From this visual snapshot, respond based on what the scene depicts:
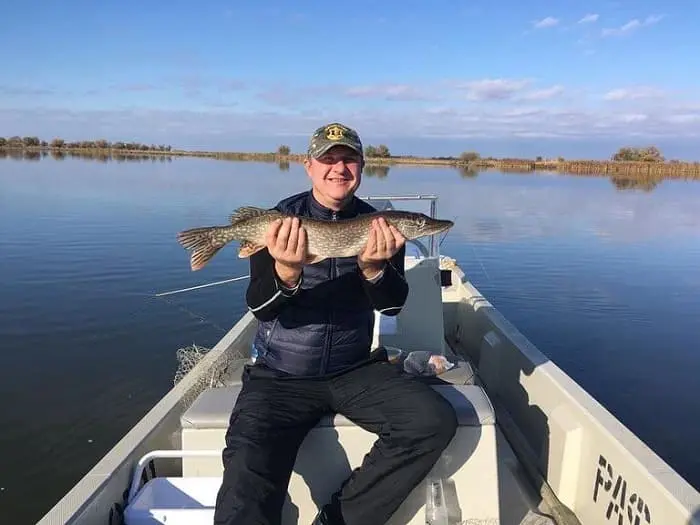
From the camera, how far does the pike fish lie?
3072 mm

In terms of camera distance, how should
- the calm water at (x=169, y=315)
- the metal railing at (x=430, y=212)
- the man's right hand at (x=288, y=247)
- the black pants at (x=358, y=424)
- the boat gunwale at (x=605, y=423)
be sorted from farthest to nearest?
the metal railing at (x=430, y=212) → the calm water at (x=169, y=315) → the man's right hand at (x=288, y=247) → the boat gunwale at (x=605, y=423) → the black pants at (x=358, y=424)

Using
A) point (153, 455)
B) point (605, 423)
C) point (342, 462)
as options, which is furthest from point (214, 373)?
point (605, 423)

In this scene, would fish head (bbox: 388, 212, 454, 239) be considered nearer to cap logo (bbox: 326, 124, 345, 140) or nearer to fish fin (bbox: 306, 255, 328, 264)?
fish fin (bbox: 306, 255, 328, 264)

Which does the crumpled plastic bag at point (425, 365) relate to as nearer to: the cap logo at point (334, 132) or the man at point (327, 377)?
the man at point (327, 377)

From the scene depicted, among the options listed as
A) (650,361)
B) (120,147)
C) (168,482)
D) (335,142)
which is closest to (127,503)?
(168,482)

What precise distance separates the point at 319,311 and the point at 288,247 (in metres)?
0.42

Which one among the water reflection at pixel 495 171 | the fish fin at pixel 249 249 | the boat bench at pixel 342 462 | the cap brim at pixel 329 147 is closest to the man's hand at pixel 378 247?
the cap brim at pixel 329 147

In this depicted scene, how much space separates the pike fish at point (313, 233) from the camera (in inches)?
121

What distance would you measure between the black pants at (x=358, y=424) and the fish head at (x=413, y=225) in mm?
836

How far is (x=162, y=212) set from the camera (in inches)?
779

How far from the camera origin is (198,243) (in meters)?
3.42

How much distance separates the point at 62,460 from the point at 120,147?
10515cm

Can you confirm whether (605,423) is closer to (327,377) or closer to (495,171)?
(327,377)

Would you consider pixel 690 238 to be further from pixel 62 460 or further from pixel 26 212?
pixel 26 212
